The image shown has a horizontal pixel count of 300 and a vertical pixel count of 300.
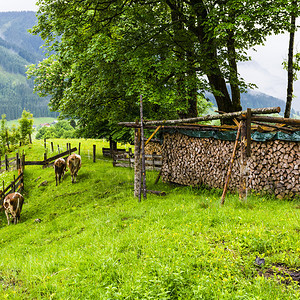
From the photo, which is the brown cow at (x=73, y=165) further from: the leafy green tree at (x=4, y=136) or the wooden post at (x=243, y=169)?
the leafy green tree at (x=4, y=136)

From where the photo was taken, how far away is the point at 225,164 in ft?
37.3

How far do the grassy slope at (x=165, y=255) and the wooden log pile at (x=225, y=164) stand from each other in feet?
4.36

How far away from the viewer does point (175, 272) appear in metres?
4.45

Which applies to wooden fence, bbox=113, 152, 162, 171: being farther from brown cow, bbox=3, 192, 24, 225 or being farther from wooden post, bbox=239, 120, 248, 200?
wooden post, bbox=239, 120, 248, 200

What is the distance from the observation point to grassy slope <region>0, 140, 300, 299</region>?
4082 mm

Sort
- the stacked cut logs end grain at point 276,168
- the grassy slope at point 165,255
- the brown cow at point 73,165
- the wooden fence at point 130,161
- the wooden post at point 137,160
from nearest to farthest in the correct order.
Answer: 1. the grassy slope at point 165,255
2. the stacked cut logs end grain at point 276,168
3. the wooden post at point 137,160
4. the wooden fence at point 130,161
5. the brown cow at point 73,165

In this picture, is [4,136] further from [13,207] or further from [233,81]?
[233,81]

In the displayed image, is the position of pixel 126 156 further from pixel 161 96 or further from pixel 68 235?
pixel 68 235

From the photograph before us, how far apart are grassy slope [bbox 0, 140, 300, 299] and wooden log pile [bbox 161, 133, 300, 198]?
4.36ft

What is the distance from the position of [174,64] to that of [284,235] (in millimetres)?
9231

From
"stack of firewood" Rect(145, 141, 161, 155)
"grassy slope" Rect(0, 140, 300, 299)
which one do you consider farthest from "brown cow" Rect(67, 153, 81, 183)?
"grassy slope" Rect(0, 140, 300, 299)

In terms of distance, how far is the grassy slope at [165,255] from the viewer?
4082 millimetres

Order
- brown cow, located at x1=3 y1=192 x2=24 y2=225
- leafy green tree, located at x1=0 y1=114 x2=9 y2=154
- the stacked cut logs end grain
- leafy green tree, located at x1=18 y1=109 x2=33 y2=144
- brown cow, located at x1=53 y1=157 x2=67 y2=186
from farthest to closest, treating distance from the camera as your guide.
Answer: leafy green tree, located at x1=18 y1=109 x2=33 y2=144
leafy green tree, located at x1=0 y1=114 x2=9 y2=154
brown cow, located at x1=53 y1=157 x2=67 y2=186
brown cow, located at x1=3 y1=192 x2=24 y2=225
the stacked cut logs end grain

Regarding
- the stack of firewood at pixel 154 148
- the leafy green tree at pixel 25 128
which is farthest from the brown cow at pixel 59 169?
the leafy green tree at pixel 25 128
